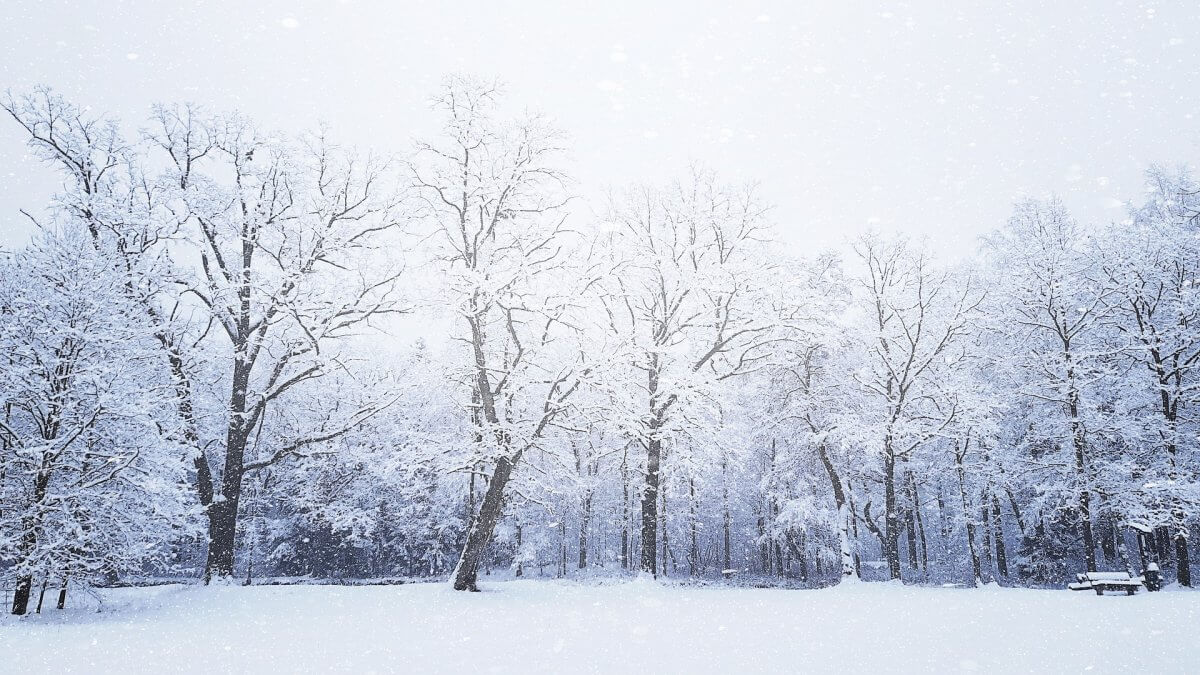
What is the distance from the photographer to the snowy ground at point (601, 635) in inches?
293

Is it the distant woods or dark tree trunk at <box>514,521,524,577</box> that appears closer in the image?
the distant woods

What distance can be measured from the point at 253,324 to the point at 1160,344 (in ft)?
97.7

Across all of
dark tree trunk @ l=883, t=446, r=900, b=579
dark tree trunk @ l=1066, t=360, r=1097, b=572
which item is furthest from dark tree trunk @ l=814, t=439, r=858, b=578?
dark tree trunk @ l=1066, t=360, r=1097, b=572

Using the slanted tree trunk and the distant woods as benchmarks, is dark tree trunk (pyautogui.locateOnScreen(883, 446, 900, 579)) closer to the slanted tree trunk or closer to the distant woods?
the distant woods

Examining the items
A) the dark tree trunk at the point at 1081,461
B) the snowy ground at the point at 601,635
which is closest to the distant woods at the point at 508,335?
the dark tree trunk at the point at 1081,461

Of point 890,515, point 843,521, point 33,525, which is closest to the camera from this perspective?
point 33,525

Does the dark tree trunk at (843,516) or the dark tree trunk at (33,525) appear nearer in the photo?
the dark tree trunk at (33,525)

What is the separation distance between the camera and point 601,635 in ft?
30.6

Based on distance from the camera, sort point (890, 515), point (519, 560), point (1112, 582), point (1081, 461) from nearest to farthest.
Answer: point (1112, 582) → point (1081, 461) → point (890, 515) → point (519, 560)

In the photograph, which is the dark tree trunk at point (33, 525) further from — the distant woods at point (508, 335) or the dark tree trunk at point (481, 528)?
the dark tree trunk at point (481, 528)

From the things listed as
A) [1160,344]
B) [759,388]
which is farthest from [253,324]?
[1160,344]

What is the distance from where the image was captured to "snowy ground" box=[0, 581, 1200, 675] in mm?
7453

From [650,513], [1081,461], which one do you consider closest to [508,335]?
[650,513]

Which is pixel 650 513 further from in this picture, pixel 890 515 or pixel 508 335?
pixel 890 515
